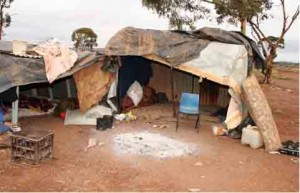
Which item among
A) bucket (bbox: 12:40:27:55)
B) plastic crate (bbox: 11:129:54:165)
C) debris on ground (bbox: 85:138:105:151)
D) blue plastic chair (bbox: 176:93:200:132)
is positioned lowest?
debris on ground (bbox: 85:138:105:151)

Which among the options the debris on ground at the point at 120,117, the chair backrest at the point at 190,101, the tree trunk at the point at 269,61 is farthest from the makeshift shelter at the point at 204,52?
the tree trunk at the point at 269,61

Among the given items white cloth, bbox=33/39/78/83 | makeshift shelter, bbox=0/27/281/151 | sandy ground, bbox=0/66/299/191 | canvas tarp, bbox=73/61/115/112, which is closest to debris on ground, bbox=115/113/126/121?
makeshift shelter, bbox=0/27/281/151

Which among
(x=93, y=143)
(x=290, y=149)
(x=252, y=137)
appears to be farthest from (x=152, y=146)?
(x=290, y=149)

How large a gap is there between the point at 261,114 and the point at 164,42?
3226mm

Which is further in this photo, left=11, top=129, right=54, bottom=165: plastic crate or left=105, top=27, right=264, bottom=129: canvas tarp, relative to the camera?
left=105, top=27, right=264, bottom=129: canvas tarp

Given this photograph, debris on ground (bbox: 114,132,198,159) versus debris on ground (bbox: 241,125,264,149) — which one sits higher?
debris on ground (bbox: 241,125,264,149)

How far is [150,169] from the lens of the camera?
23.6 feet

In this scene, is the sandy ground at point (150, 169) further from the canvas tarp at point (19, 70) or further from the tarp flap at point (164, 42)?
the tarp flap at point (164, 42)

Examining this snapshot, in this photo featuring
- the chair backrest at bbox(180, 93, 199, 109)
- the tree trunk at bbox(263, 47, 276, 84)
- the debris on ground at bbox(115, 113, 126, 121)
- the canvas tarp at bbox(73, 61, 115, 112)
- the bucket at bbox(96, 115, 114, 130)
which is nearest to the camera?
the bucket at bbox(96, 115, 114, 130)

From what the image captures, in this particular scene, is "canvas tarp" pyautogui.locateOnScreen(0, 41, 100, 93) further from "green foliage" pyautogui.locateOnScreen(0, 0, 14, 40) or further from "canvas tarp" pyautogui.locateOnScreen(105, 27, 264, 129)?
"green foliage" pyautogui.locateOnScreen(0, 0, 14, 40)

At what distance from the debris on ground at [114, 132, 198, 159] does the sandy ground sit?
8.6 inches

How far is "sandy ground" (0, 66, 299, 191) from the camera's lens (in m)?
6.43

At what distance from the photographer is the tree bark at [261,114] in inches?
339

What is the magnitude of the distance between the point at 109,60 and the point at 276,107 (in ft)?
23.2
